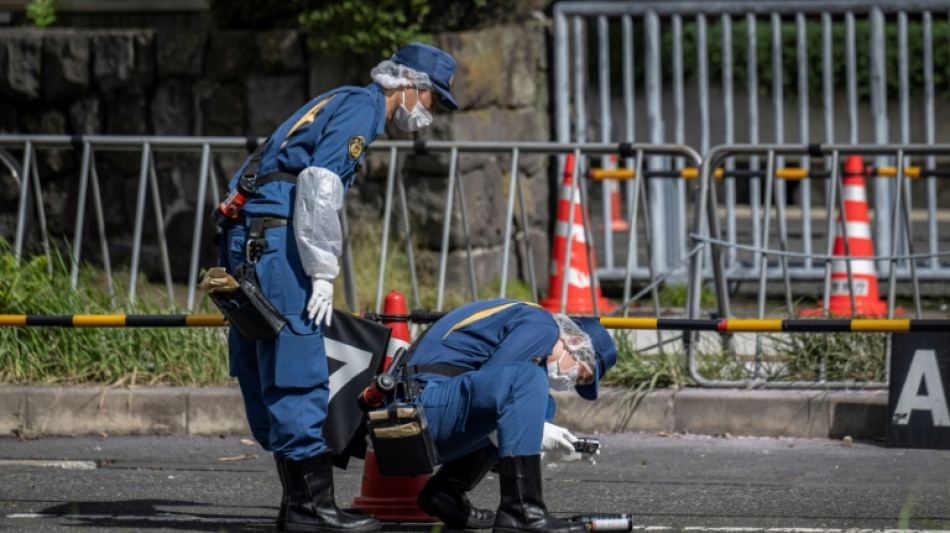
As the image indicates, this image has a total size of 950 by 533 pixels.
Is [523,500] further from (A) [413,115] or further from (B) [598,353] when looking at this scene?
(A) [413,115]

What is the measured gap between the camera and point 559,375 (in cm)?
535

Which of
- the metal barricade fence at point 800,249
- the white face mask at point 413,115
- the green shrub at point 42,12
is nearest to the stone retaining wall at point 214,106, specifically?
the green shrub at point 42,12

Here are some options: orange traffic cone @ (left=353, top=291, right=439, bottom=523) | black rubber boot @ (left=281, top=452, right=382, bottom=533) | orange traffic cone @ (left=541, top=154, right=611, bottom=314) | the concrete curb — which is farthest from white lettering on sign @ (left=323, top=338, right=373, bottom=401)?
orange traffic cone @ (left=541, top=154, right=611, bottom=314)

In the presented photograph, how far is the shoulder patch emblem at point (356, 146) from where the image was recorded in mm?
5219

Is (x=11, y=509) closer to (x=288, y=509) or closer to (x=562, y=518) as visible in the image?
(x=288, y=509)

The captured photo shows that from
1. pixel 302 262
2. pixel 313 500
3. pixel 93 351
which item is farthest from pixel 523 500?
pixel 93 351

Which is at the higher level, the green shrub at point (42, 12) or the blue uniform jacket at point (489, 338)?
the green shrub at point (42, 12)

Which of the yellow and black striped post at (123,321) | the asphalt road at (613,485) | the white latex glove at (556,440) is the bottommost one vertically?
the asphalt road at (613,485)

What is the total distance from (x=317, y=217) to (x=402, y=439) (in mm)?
720

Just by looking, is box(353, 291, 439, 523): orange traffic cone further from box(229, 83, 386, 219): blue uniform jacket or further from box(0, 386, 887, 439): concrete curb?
box(0, 386, 887, 439): concrete curb

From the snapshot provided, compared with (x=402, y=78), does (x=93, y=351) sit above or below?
below

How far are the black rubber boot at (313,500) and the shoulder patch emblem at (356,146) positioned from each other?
0.95 meters

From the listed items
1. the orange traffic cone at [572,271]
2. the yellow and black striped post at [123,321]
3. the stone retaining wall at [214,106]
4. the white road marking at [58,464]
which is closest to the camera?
the yellow and black striped post at [123,321]

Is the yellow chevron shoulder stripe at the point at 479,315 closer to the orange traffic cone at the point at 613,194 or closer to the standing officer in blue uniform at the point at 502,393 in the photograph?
the standing officer in blue uniform at the point at 502,393
